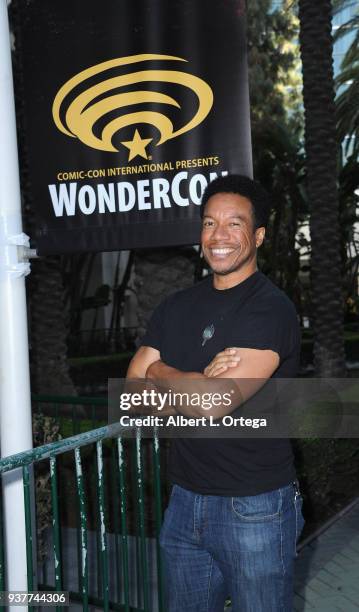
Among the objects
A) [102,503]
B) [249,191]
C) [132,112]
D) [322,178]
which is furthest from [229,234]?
[322,178]

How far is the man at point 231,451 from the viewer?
2633 millimetres

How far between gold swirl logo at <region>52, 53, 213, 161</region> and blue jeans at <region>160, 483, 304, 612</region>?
1.88m

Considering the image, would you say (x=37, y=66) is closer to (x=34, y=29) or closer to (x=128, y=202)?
(x=34, y=29)

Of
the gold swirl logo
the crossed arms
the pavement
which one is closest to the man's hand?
the crossed arms

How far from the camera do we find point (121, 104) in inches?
157

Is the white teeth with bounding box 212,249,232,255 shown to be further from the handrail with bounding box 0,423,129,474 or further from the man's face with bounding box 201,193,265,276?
the handrail with bounding box 0,423,129,474

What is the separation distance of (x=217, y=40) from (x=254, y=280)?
156cm

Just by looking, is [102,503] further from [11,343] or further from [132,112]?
[132,112]

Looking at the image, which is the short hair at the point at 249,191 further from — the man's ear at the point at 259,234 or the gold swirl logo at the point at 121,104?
the gold swirl logo at the point at 121,104

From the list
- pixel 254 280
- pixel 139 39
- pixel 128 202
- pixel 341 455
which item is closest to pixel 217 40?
pixel 139 39

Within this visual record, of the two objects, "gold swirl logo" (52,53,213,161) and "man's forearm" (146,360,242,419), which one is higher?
"gold swirl logo" (52,53,213,161)

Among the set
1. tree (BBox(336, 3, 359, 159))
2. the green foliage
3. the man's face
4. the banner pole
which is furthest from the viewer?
the green foliage

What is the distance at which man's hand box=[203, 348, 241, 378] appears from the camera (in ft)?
8.54

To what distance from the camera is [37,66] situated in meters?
3.98
